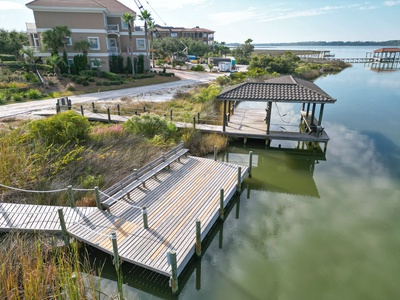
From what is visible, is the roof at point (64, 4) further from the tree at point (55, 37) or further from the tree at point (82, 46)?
the tree at point (82, 46)

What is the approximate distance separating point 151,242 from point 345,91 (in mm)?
39936

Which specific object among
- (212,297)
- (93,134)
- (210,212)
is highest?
(93,134)

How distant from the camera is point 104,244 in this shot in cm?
768

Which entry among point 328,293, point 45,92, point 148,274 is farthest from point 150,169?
point 45,92

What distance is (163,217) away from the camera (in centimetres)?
907

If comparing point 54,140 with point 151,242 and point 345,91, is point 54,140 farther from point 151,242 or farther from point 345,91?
point 345,91

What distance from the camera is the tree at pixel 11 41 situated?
38.0 meters

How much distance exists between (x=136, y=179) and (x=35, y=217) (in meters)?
3.53

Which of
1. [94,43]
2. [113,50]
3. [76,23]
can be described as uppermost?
[76,23]

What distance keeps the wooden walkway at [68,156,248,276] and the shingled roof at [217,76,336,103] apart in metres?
5.76

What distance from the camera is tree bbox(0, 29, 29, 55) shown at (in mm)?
38047

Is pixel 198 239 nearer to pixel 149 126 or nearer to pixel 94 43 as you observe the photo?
pixel 149 126

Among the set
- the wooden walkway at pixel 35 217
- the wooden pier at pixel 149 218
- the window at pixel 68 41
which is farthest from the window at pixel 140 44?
the wooden walkway at pixel 35 217

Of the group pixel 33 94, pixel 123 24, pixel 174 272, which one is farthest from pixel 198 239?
pixel 123 24
